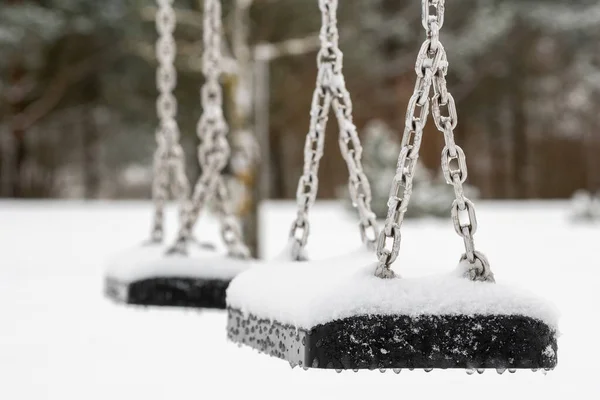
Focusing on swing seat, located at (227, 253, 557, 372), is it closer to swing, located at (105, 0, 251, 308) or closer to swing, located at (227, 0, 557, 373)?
swing, located at (227, 0, 557, 373)

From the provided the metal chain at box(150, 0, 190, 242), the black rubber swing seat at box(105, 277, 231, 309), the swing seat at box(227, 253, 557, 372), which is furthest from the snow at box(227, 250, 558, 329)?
the metal chain at box(150, 0, 190, 242)

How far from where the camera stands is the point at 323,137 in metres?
2.59

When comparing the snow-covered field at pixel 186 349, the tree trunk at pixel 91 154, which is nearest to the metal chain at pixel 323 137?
the snow-covered field at pixel 186 349

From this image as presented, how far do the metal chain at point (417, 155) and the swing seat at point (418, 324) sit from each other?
2.3 inches

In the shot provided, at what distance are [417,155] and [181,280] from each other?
1.51m

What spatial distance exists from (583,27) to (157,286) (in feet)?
46.2

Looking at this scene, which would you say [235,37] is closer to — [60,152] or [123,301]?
[123,301]

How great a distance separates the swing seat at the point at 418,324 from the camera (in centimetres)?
208

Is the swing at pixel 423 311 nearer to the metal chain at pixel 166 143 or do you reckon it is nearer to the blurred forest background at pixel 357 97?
the metal chain at pixel 166 143

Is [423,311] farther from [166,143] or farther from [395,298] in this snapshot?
[166,143]

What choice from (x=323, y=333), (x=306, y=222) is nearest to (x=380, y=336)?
(x=323, y=333)

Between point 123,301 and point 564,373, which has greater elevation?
point 123,301

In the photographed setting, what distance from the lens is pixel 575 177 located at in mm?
24125

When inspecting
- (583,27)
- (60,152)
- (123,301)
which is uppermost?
(583,27)
